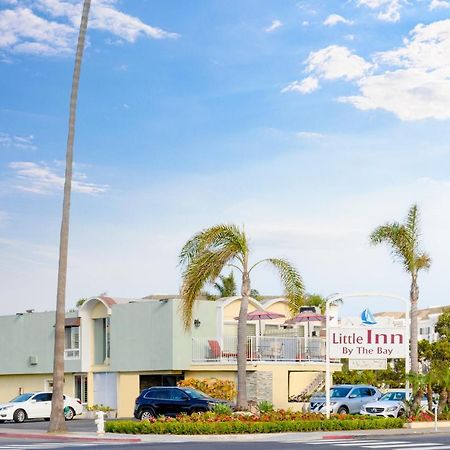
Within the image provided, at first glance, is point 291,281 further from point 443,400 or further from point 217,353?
point 217,353

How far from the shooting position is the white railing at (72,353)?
56.2 meters

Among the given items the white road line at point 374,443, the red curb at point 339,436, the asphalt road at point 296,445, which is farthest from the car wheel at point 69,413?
the white road line at point 374,443

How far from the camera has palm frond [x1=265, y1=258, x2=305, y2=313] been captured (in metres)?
40.3

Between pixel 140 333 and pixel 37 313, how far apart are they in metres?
9.01

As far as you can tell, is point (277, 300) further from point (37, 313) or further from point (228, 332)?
point (37, 313)

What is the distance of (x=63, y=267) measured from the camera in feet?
117

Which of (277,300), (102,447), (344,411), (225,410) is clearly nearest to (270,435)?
(225,410)

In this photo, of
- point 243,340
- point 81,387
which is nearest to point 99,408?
point 81,387

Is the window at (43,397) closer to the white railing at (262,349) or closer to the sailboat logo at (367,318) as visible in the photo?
the white railing at (262,349)

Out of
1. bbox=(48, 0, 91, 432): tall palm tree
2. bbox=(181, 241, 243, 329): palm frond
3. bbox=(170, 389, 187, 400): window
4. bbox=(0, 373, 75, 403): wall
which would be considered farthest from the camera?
bbox=(0, 373, 75, 403): wall

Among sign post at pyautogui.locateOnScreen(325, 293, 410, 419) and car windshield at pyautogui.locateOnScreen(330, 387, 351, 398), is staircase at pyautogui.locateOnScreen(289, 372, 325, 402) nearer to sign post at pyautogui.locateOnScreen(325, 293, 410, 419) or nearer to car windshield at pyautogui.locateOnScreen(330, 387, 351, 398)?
car windshield at pyautogui.locateOnScreen(330, 387, 351, 398)

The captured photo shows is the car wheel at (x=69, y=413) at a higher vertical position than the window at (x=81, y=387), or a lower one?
lower

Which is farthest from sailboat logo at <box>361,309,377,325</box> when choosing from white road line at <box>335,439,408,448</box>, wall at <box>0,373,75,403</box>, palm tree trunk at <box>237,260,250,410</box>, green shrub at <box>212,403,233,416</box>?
wall at <box>0,373,75,403</box>

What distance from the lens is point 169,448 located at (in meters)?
26.3
